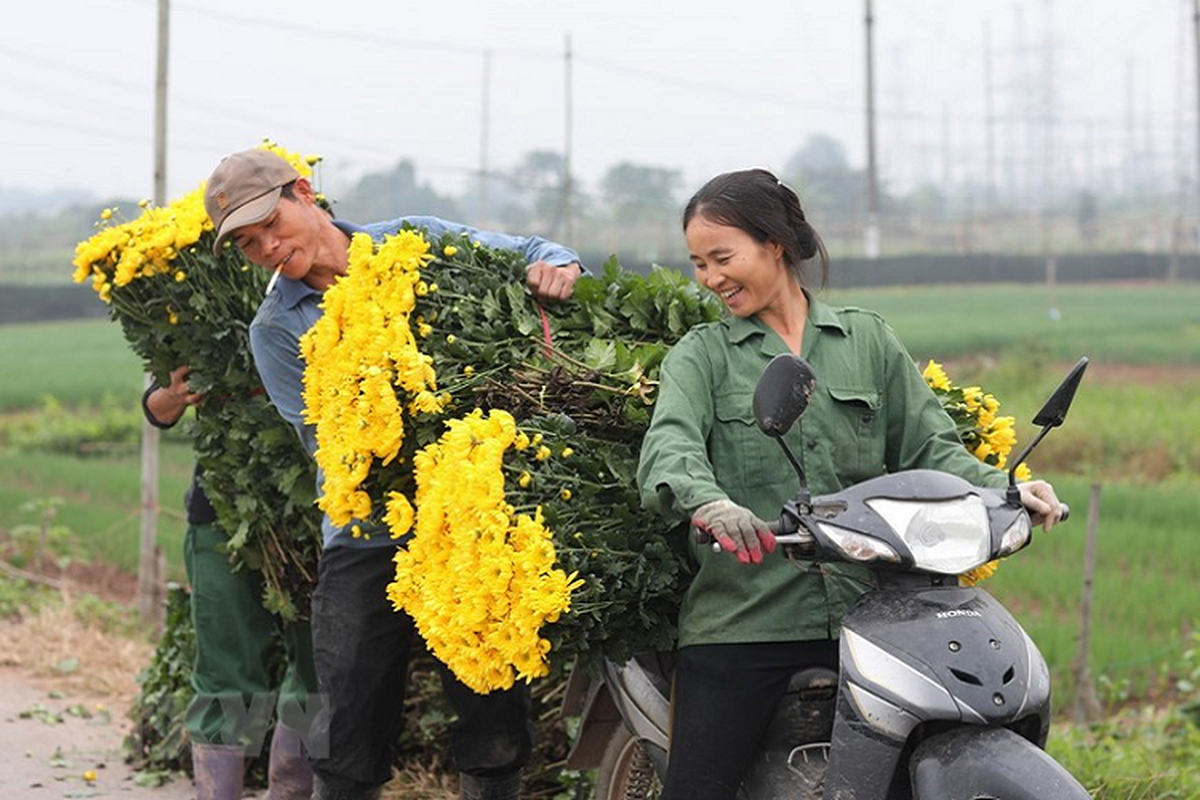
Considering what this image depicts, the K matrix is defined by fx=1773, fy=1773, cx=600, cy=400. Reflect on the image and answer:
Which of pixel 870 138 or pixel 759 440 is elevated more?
pixel 870 138

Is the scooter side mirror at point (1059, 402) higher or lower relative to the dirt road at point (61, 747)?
higher

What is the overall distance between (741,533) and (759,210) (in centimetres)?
82

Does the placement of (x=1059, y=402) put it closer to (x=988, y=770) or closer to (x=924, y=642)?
(x=924, y=642)

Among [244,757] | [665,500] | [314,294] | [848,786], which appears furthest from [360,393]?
[244,757]

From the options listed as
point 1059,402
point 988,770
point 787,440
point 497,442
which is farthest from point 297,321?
point 988,770

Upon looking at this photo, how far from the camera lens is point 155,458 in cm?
922

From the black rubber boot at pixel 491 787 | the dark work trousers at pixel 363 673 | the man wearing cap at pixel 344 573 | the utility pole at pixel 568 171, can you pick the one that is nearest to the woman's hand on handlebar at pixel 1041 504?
the man wearing cap at pixel 344 573

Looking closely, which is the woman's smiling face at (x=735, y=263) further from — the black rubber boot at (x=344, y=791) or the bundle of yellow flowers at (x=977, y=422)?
the black rubber boot at (x=344, y=791)

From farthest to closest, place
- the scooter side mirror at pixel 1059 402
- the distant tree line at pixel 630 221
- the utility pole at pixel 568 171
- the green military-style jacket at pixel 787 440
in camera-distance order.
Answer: the distant tree line at pixel 630 221 < the utility pole at pixel 568 171 < the green military-style jacket at pixel 787 440 < the scooter side mirror at pixel 1059 402

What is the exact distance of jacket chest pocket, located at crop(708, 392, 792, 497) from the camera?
3.56 meters

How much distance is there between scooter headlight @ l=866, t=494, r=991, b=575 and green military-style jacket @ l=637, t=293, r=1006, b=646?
1.19ft

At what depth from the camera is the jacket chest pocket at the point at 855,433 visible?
3.61 metres

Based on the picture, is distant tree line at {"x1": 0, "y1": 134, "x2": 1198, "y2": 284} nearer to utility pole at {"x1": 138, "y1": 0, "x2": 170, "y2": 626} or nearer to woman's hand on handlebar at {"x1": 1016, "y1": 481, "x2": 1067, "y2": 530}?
utility pole at {"x1": 138, "y1": 0, "x2": 170, "y2": 626}

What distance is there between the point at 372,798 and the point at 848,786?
1834 millimetres
